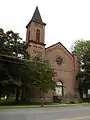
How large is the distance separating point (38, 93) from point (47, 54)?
8132 mm

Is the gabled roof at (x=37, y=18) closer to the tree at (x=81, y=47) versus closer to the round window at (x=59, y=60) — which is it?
the round window at (x=59, y=60)

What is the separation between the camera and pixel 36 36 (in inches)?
1774

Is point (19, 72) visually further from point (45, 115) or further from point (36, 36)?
point (45, 115)

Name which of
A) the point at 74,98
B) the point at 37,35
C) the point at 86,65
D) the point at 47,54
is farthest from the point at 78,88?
the point at 37,35

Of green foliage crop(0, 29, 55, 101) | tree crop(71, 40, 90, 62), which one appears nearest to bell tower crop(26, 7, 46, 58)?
green foliage crop(0, 29, 55, 101)

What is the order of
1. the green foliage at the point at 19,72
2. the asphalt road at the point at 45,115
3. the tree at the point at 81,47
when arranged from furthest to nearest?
1. the tree at the point at 81,47
2. the green foliage at the point at 19,72
3. the asphalt road at the point at 45,115

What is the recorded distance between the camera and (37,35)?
45281 millimetres

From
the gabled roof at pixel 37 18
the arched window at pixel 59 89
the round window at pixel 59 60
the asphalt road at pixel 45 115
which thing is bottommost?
the asphalt road at pixel 45 115

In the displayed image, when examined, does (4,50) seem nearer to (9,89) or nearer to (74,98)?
(9,89)

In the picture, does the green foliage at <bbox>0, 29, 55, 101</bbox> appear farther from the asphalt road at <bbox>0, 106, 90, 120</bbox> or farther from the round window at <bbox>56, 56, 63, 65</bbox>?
the asphalt road at <bbox>0, 106, 90, 120</bbox>

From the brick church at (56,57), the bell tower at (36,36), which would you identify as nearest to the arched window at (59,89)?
the brick church at (56,57)

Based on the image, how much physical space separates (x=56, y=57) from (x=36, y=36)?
5.70 meters

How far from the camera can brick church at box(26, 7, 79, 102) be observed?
43.6 m

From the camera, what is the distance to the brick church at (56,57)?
43.6m
